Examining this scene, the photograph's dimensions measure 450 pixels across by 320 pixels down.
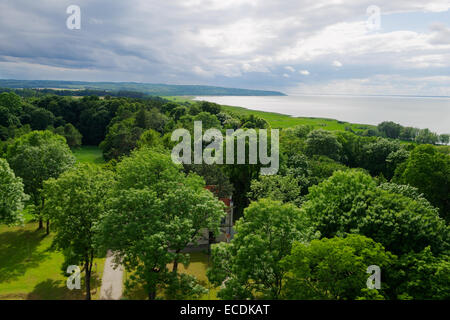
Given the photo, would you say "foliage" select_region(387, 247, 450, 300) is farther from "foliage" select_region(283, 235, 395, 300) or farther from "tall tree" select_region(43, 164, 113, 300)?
"tall tree" select_region(43, 164, 113, 300)

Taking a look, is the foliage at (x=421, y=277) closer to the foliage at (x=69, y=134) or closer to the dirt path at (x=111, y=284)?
the dirt path at (x=111, y=284)

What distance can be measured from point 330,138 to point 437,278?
150 feet

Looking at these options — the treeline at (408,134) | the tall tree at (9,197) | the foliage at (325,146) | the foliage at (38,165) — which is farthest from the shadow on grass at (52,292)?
the treeline at (408,134)

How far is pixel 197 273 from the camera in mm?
28062

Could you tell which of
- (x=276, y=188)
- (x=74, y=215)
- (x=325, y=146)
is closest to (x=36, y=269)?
(x=74, y=215)

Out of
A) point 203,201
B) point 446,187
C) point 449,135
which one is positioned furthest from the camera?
point 449,135

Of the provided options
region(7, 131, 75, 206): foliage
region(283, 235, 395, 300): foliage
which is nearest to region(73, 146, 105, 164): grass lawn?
region(7, 131, 75, 206): foliage

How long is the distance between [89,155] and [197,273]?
67.0m

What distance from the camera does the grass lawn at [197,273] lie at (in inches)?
965

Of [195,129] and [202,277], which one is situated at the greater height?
[195,129]

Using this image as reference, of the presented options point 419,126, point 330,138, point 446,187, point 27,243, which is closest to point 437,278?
point 446,187

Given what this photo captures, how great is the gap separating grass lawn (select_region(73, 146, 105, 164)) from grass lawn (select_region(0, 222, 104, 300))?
41.9m

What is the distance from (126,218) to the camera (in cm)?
1842
